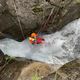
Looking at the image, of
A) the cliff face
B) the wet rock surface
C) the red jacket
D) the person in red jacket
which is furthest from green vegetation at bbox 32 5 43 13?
the wet rock surface

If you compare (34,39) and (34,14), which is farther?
(34,39)

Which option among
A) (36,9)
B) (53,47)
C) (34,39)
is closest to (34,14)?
(36,9)

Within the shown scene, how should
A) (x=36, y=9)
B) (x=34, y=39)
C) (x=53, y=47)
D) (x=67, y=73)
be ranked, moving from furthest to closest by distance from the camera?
(x=53, y=47)
(x=34, y=39)
(x=36, y=9)
(x=67, y=73)

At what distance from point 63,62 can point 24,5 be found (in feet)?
3.59

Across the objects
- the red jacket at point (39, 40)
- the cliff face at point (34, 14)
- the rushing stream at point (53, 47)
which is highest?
the cliff face at point (34, 14)

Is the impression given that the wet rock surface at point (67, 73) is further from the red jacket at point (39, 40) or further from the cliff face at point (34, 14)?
the cliff face at point (34, 14)

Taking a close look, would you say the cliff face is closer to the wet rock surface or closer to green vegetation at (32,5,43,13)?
green vegetation at (32,5,43,13)

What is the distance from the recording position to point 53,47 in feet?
12.9

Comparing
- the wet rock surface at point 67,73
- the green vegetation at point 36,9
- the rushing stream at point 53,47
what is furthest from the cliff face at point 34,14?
the wet rock surface at point 67,73

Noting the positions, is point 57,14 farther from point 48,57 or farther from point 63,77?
point 63,77

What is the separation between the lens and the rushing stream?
149 inches

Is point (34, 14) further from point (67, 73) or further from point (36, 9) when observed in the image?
point (67, 73)

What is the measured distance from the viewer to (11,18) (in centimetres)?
367

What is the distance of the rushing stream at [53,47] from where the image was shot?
377 centimetres
